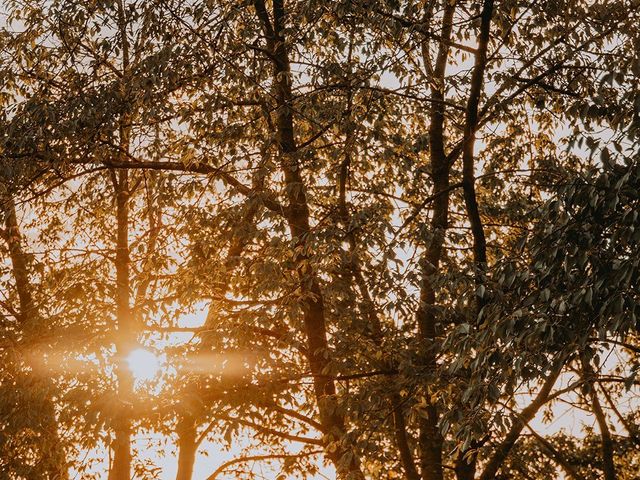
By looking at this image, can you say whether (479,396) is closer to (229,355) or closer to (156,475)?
(229,355)

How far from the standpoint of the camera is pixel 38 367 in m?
11.3

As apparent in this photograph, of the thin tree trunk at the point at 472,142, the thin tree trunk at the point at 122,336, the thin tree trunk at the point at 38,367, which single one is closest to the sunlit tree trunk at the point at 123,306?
the thin tree trunk at the point at 122,336

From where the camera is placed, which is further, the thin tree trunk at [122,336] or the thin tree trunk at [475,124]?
the thin tree trunk at [122,336]

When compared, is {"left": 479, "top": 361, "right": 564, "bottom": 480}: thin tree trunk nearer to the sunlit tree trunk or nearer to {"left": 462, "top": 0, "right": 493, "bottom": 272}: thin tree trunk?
{"left": 462, "top": 0, "right": 493, "bottom": 272}: thin tree trunk

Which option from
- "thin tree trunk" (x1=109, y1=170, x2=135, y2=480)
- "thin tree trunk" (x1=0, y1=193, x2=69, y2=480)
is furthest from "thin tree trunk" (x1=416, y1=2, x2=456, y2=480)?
"thin tree trunk" (x1=0, y1=193, x2=69, y2=480)

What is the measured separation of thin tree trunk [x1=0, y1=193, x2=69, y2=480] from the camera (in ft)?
36.9

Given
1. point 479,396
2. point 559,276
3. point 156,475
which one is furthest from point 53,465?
point 559,276

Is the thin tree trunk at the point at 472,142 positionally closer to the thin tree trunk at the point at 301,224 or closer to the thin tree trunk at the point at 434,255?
the thin tree trunk at the point at 434,255

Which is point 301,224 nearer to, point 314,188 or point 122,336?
point 314,188

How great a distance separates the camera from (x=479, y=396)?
522cm

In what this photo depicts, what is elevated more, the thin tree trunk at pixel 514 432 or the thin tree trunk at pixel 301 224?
the thin tree trunk at pixel 301 224

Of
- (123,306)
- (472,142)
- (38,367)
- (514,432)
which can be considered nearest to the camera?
(472,142)

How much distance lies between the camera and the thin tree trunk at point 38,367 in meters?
11.2

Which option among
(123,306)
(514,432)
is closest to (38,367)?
(123,306)
